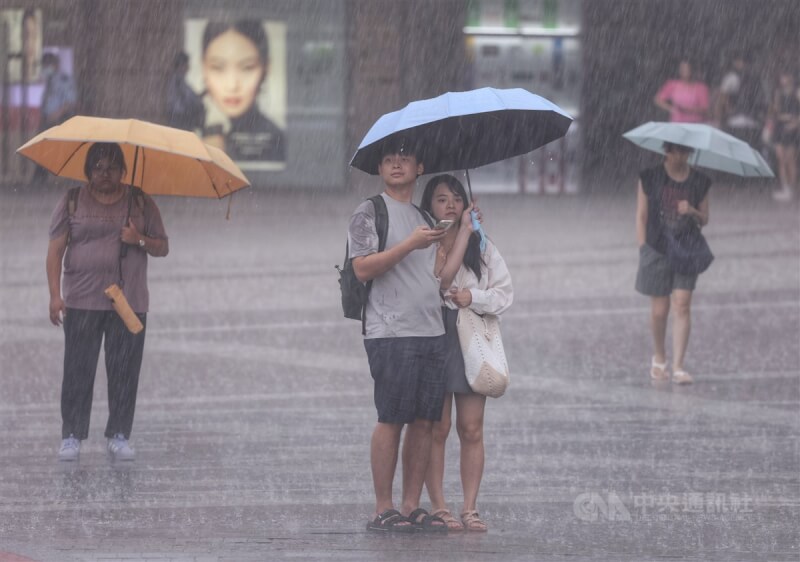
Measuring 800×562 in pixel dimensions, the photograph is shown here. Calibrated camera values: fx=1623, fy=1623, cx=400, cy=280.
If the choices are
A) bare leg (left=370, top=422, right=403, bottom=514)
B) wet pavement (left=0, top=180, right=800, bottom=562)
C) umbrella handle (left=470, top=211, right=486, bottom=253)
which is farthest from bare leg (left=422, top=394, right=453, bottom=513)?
umbrella handle (left=470, top=211, right=486, bottom=253)

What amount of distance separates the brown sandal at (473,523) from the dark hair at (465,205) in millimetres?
964

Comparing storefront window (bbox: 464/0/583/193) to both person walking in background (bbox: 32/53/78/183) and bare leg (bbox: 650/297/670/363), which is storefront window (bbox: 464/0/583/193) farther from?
bare leg (bbox: 650/297/670/363)

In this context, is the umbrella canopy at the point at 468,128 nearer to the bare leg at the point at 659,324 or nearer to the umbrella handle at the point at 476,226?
the umbrella handle at the point at 476,226

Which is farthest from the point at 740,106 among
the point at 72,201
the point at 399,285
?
the point at 399,285

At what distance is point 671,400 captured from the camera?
9.60 meters

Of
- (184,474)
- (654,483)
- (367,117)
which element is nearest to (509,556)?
(654,483)

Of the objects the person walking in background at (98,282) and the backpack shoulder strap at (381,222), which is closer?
the backpack shoulder strap at (381,222)

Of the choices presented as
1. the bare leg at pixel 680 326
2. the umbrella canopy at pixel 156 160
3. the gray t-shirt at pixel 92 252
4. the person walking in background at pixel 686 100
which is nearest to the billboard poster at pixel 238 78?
the person walking in background at pixel 686 100

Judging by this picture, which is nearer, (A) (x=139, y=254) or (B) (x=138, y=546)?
(B) (x=138, y=546)

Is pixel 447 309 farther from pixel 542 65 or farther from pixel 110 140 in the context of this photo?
pixel 542 65

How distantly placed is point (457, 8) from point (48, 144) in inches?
684

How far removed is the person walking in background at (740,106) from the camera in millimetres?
→ 25641

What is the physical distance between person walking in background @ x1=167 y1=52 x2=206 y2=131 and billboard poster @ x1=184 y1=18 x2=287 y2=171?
224 millimetres

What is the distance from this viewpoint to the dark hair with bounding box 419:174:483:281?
6.54 meters
